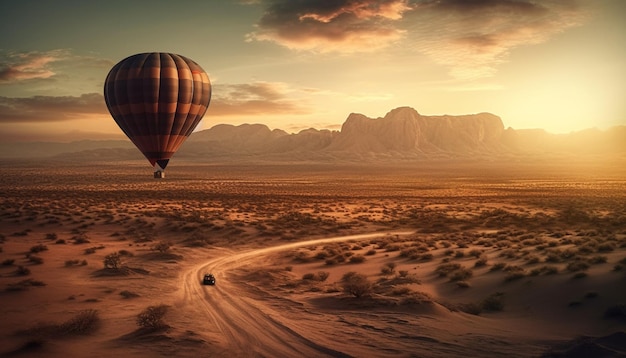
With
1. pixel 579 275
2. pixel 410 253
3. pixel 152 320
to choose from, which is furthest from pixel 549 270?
pixel 152 320

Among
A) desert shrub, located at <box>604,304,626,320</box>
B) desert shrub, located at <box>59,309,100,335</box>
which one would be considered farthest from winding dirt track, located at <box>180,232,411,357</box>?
desert shrub, located at <box>604,304,626,320</box>

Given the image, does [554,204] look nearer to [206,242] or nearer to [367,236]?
[367,236]

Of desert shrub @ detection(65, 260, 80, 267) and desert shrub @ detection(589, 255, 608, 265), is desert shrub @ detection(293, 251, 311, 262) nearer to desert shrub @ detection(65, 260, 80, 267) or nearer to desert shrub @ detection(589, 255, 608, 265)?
desert shrub @ detection(65, 260, 80, 267)

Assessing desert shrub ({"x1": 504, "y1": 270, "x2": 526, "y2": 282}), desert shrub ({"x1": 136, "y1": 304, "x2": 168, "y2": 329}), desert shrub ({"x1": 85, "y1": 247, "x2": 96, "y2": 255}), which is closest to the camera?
desert shrub ({"x1": 136, "y1": 304, "x2": 168, "y2": 329})

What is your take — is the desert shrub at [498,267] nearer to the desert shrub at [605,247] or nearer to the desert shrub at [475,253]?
the desert shrub at [475,253]

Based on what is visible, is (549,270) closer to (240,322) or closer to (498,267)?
(498,267)

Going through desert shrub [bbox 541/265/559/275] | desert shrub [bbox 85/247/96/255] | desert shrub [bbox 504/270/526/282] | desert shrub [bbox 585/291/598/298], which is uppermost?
desert shrub [bbox 541/265/559/275]
